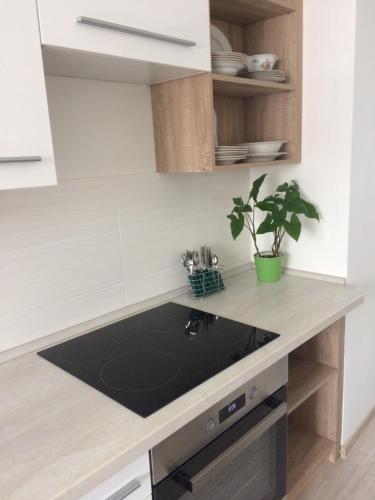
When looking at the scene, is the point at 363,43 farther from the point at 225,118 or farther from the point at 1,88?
the point at 1,88

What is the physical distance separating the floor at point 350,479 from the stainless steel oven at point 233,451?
1.25 feet

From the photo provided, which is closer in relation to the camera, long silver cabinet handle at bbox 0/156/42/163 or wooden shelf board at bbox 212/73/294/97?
long silver cabinet handle at bbox 0/156/42/163

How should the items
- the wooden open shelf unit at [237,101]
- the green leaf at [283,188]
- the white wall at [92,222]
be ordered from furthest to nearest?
the green leaf at [283,188]
the wooden open shelf unit at [237,101]
the white wall at [92,222]

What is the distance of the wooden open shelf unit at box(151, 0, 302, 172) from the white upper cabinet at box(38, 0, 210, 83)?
0.37ft

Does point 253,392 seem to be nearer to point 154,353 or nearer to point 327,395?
point 154,353

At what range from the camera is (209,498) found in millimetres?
1148

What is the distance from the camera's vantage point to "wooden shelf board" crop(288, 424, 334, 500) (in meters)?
1.68

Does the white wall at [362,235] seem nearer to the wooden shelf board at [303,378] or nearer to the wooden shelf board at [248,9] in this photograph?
the wooden shelf board at [303,378]

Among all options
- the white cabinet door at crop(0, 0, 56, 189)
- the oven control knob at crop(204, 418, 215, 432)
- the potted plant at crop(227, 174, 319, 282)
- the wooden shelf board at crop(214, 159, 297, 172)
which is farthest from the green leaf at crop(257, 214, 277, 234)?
the white cabinet door at crop(0, 0, 56, 189)

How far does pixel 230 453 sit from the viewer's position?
112cm

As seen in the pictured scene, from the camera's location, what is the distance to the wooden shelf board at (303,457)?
168 cm

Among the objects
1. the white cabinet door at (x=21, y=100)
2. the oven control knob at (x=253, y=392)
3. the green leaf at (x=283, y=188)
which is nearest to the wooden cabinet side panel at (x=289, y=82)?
the green leaf at (x=283, y=188)

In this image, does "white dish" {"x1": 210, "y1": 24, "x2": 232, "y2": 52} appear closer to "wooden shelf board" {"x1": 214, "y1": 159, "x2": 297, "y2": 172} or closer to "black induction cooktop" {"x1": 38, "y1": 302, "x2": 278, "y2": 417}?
"wooden shelf board" {"x1": 214, "y1": 159, "x2": 297, "y2": 172}

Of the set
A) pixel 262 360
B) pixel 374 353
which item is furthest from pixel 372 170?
pixel 262 360
